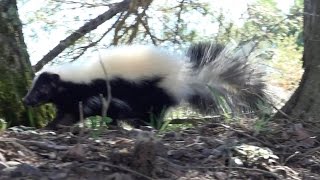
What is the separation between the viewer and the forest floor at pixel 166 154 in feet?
11.2

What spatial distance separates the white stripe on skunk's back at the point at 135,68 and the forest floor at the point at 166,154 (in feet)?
7.35

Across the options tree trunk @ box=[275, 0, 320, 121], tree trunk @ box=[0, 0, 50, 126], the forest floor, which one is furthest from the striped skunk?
the forest floor

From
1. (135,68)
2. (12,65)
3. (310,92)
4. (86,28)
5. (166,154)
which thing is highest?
(86,28)

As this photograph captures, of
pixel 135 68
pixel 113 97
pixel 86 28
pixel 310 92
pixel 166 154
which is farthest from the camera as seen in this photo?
pixel 86 28

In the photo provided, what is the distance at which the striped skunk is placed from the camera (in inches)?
264

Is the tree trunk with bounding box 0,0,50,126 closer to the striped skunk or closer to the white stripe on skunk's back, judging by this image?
the striped skunk

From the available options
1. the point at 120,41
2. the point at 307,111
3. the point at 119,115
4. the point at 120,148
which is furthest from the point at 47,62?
the point at 120,148

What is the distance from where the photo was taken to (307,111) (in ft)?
16.1

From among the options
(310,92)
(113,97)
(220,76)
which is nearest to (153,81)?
(113,97)

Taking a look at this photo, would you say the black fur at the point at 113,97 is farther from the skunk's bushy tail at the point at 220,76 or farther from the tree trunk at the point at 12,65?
the tree trunk at the point at 12,65

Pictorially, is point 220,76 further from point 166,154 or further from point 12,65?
point 166,154

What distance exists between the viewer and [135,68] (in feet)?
22.5

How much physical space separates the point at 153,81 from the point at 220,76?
700 millimetres

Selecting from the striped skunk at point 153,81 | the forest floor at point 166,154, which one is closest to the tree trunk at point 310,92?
the forest floor at point 166,154
